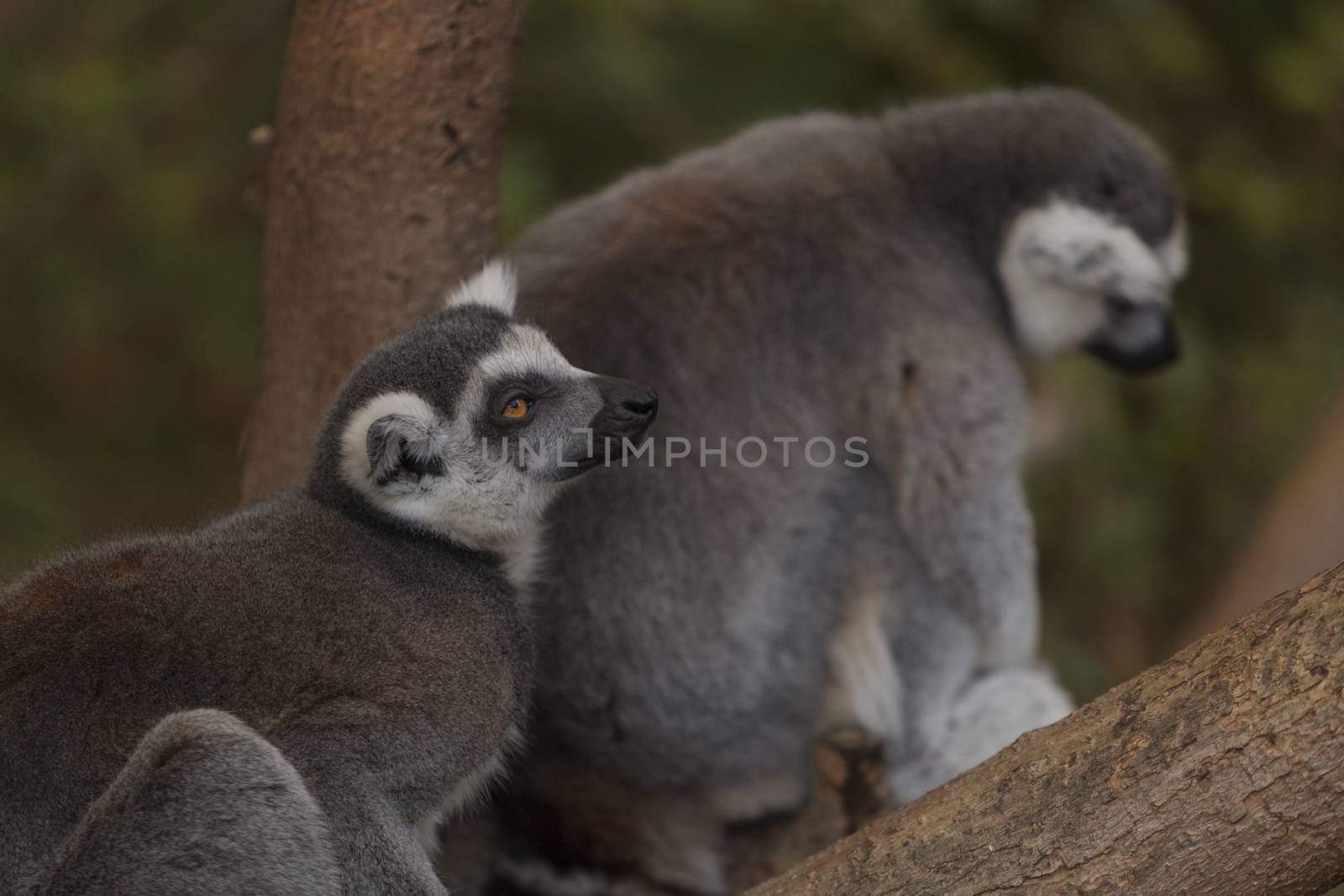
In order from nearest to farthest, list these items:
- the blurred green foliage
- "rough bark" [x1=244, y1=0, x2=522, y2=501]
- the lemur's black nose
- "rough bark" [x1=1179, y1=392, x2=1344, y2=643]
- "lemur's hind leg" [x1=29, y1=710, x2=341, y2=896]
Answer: "lemur's hind leg" [x1=29, y1=710, x2=341, y2=896]
the lemur's black nose
"rough bark" [x1=244, y1=0, x2=522, y2=501]
"rough bark" [x1=1179, y1=392, x2=1344, y2=643]
the blurred green foliage

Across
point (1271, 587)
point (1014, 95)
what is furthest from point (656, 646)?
point (1271, 587)

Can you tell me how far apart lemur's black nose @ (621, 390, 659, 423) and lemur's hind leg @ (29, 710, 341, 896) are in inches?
40.4

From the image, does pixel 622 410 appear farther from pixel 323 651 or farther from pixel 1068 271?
pixel 1068 271

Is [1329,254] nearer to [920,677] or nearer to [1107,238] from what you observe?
[1107,238]

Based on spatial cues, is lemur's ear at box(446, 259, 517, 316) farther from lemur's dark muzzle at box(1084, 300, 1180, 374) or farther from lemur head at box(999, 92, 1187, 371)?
lemur's dark muzzle at box(1084, 300, 1180, 374)

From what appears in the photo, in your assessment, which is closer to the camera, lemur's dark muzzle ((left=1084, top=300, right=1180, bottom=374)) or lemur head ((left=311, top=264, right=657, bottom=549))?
lemur head ((left=311, top=264, right=657, bottom=549))

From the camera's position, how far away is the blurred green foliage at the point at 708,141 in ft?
18.4

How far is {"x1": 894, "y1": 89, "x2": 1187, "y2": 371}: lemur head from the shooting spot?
403 cm

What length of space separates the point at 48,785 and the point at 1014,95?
11.4 feet

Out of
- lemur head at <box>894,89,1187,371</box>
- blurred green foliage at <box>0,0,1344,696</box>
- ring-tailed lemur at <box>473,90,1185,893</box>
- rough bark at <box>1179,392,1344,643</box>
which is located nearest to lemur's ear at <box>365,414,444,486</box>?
ring-tailed lemur at <box>473,90,1185,893</box>

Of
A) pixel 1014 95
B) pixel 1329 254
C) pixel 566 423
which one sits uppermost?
pixel 1014 95

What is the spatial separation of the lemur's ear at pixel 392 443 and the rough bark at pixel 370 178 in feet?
2.59

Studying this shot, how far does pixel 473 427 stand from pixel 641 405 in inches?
14.4

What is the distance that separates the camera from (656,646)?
12.0ft
